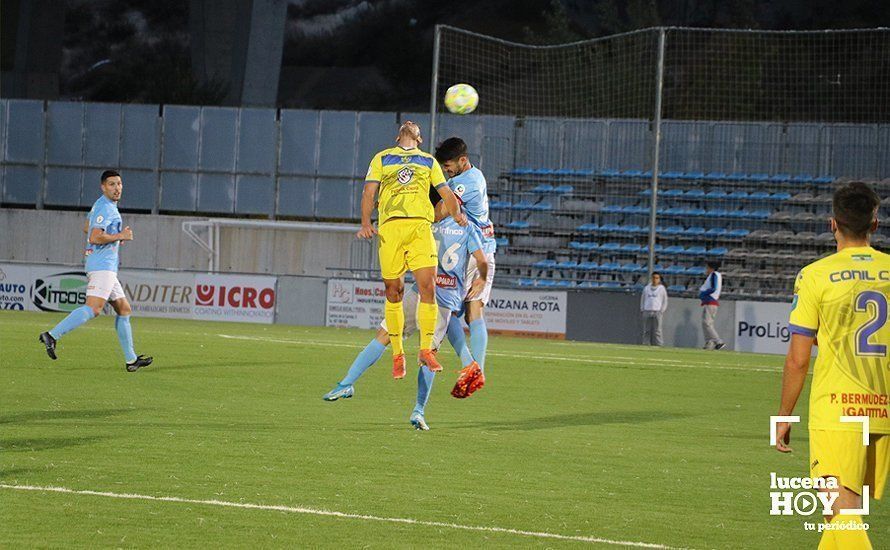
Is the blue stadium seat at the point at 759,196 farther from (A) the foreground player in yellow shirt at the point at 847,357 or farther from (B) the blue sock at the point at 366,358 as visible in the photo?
(A) the foreground player in yellow shirt at the point at 847,357

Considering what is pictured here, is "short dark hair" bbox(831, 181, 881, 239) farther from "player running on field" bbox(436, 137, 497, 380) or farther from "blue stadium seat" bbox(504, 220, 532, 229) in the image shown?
"blue stadium seat" bbox(504, 220, 532, 229)

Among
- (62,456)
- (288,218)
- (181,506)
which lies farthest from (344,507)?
(288,218)

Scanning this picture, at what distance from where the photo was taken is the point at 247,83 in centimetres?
4734

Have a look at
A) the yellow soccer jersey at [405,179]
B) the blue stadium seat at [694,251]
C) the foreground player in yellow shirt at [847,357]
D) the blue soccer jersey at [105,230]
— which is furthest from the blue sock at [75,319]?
the blue stadium seat at [694,251]

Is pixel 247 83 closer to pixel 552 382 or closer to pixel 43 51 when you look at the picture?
pixel 43 51

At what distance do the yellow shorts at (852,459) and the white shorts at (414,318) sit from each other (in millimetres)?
6599

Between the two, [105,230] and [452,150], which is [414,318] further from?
[105,230]

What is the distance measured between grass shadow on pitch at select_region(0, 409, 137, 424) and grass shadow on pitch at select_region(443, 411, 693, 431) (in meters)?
3.20

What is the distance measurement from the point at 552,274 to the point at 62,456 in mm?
28598

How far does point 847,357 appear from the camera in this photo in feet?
18.5

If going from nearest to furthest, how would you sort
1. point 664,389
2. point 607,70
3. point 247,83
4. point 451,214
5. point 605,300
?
point 451,214 < point 664,389 < point 605,300 < point 607,70 < point 247,83

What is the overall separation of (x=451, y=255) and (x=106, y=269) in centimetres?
581

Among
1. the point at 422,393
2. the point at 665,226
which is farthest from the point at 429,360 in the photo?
the point at 665,226

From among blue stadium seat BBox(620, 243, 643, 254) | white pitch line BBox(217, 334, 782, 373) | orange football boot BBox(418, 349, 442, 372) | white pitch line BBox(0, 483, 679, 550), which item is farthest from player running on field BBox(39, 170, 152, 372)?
blue stadium seat BBox(620, 243, 643, 254)
